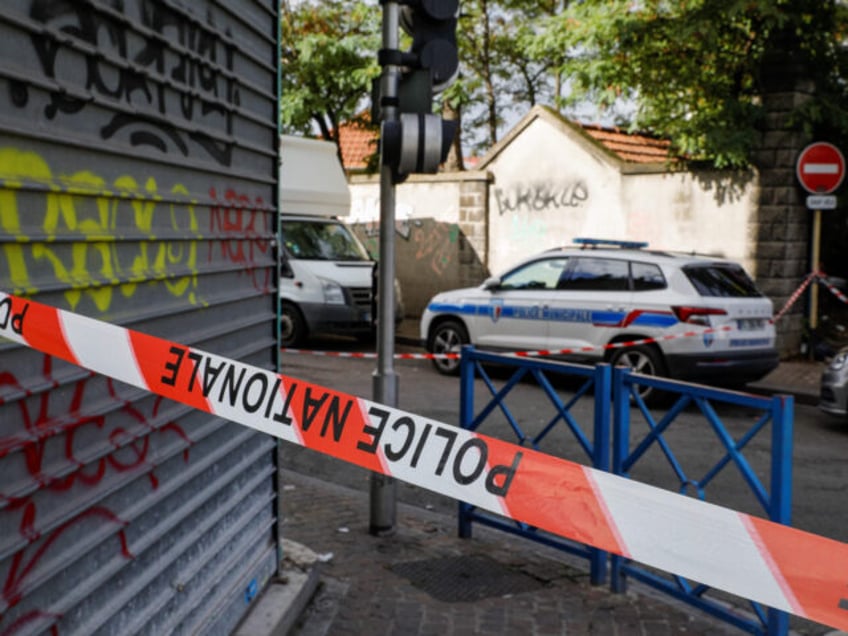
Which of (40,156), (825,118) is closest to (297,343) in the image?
(825,118)

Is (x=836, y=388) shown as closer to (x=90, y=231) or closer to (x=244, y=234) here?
(x=244, y=234)

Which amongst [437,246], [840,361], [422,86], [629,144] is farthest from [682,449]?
[437,246]

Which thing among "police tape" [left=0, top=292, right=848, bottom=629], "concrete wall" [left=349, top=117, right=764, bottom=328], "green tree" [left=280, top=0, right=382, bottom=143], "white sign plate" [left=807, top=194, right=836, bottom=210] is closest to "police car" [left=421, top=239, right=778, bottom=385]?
"white sign plate" [left=807, top=194, right=836, bottom=210]

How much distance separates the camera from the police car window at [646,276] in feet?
33.7

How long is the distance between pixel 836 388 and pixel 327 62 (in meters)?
15.0

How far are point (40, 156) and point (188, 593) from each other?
1.72 m

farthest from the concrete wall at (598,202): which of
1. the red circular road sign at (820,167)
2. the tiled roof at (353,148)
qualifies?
the tiled roof at (353,148)

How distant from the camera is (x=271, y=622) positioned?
4.06m

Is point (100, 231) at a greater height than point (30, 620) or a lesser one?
greater

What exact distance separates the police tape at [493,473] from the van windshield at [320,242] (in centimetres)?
1270

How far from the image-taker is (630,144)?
663 inches

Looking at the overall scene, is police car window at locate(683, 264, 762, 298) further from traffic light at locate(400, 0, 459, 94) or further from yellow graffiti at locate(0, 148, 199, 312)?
yellow graffiti at locate(0, 148, 199, 312)

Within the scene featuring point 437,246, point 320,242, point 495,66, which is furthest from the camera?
point 495,66

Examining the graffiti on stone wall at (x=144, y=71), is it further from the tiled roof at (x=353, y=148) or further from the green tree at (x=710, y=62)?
the tiled roof at (x=353, y=148)
